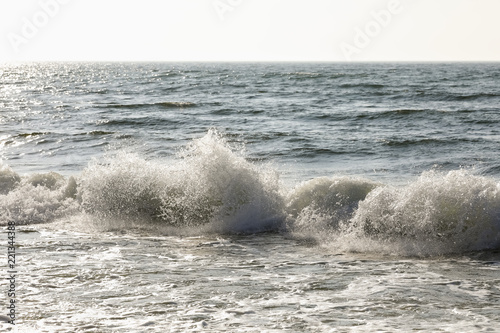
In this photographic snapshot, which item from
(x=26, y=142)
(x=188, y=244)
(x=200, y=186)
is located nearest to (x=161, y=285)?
(x=188, y=244)

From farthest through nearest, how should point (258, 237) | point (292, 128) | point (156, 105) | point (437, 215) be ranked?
point (156, 105) < point (292, 128) < point (258, 237) < point (437, 215)

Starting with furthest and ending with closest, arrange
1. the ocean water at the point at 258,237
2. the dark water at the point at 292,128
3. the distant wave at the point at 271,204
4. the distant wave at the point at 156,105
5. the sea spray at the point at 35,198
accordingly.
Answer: the distant wave at the point at 156,105
the dark water at the point at 292,128
the sea spray at the point at 35,198
the distant wave at the point at 271,204
the ocean water at the point at 258,237

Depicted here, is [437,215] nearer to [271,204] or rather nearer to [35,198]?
[271,204]

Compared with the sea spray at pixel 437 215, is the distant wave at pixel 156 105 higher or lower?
higher

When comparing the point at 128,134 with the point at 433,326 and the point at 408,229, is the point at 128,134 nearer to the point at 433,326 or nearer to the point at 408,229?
the point at 408,229

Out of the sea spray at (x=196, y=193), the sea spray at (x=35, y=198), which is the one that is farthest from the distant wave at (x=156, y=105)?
the sea spray at (x=196, y=193)

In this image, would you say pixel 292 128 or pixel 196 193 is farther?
pixel 292 128

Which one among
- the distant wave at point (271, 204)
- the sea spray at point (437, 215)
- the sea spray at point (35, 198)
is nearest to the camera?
the sea spray at point (437, 215)

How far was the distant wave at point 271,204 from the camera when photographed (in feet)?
26.4

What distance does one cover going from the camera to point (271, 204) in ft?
31.3

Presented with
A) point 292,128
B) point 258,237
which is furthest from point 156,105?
point 258,237

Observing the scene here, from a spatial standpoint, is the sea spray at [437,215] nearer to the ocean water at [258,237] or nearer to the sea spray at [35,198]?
the ocean water at [258,237]

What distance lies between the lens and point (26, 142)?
18.7 meters

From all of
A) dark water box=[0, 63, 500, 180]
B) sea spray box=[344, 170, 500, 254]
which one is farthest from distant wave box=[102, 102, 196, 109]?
sea spray box=[344, 170, 500, 254]
